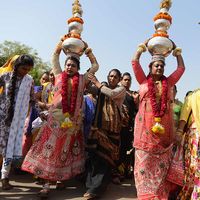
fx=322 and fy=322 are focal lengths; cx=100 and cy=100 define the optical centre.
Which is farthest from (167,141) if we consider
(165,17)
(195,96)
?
(165,17)

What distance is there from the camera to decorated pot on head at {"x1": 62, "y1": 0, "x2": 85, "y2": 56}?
474 cm

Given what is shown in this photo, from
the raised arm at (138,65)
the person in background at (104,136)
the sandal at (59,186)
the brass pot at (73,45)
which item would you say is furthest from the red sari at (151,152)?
the sandal at (59,186)

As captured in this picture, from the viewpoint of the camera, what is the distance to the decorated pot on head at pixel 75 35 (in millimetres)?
4738

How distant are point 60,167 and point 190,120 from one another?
195cm

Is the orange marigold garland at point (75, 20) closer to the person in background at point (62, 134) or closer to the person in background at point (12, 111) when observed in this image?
the person in background at point (62, 134)

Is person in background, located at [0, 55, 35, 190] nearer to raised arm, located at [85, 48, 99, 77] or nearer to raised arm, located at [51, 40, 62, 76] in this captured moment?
raised arm, located at [51, 40, 62, 76]

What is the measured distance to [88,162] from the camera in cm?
503

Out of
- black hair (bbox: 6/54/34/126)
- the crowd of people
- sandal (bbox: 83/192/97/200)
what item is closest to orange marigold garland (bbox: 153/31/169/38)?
the crowd of people

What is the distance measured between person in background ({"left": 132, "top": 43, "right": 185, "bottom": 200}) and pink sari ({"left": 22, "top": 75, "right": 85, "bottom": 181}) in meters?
0.96

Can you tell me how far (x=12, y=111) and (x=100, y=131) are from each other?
4.43 ft

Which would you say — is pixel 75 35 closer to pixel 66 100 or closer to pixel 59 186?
pixel 66 100

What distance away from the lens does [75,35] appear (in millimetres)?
4836

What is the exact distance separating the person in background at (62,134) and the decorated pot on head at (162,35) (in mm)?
1101

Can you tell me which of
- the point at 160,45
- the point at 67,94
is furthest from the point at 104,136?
the point at 160,45
